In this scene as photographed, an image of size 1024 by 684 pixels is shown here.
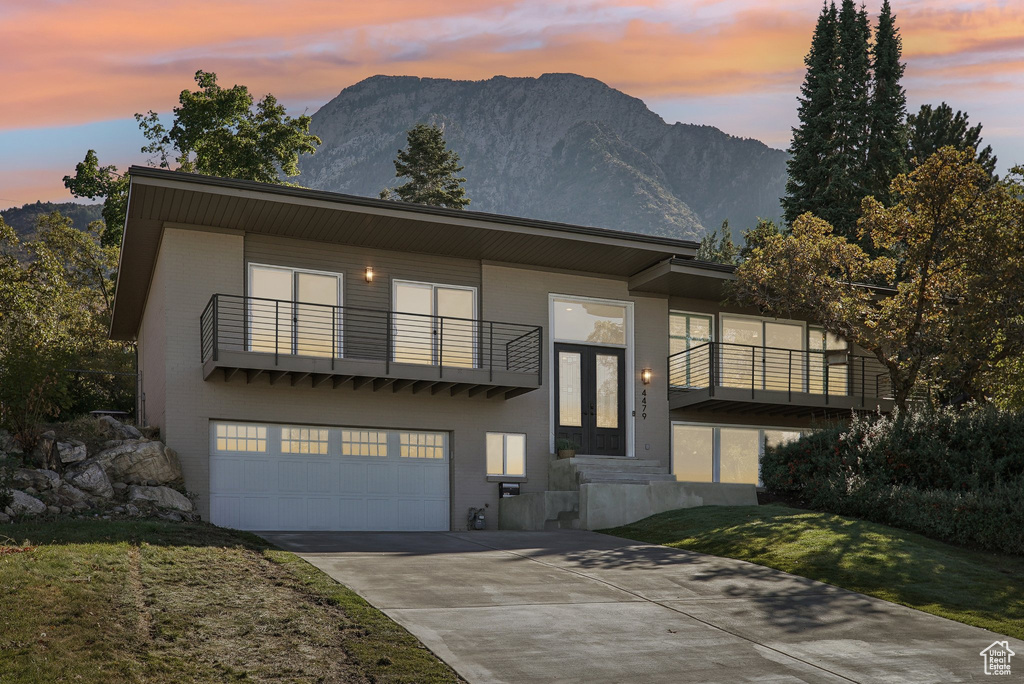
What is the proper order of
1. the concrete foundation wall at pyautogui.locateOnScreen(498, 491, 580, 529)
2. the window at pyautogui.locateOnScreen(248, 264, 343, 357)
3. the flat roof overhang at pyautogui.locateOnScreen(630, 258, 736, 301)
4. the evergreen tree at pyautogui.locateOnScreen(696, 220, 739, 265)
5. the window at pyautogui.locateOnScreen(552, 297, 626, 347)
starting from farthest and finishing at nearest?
the evergreen tree at pyautogui.locateOnScreen(696, 220, 739, 265) → the window at pyautogui.locateOnScreen(552, 297, 626, 347) → the flat roof overhang at pyautogui.locateOnScreen(630, 258, 736, 301) → the window at pyautogui.locateOnScreen(248, 264, 343, 357) → the concrete foundation wall at pyautogui.locateOnScreen(498, 491, 580, 529)

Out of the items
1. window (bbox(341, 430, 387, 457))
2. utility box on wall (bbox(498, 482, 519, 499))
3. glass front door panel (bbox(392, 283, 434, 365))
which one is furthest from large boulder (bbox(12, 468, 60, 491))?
utility box on wall (bbox(498, 482, 519, 499))

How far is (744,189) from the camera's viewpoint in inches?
7559

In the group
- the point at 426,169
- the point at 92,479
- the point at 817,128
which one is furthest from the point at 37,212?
the point at 92,479

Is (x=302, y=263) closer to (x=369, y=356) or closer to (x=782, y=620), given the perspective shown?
(x=369, y=356)

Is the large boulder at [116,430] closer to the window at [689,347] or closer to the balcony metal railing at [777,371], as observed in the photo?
the balcony metal railing at [777,371]

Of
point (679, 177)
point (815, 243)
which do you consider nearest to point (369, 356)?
point (815, 243)

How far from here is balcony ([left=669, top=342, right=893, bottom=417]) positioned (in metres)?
23.2

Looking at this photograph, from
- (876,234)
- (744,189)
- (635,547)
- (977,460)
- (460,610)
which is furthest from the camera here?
(744,189)

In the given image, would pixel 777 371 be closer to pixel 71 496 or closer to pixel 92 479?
pixel 92 479

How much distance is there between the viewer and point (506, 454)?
21531mm

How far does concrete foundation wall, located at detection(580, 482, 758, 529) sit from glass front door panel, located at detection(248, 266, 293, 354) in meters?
6.64

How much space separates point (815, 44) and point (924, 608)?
34.3m

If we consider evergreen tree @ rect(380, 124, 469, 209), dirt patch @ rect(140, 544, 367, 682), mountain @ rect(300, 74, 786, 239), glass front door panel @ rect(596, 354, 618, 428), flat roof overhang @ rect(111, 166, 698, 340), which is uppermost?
mountain @ rect(300, 74, 786, 239)

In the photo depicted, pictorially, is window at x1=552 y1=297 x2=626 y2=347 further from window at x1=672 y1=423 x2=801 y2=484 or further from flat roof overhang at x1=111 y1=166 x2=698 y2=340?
window at x1=672 y1=423 x2=801 y2=484
